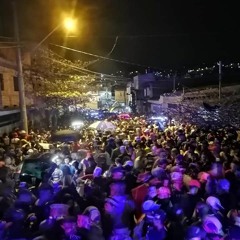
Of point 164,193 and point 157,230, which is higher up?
point 164,193

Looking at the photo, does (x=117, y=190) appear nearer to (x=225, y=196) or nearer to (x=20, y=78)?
(x=225, y=196)

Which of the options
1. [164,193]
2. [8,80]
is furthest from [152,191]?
[8,80]

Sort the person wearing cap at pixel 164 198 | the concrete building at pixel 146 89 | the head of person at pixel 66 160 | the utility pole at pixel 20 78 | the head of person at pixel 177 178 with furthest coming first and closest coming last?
1. the concrete building at pixel 146 89
2. the utility pole at pixel 20 78
3. the head of person at pixel 66 160
4. the head of person at pixel 177 178
5. the person wearing cap at pixel 164 198

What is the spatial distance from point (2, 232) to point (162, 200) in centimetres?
260

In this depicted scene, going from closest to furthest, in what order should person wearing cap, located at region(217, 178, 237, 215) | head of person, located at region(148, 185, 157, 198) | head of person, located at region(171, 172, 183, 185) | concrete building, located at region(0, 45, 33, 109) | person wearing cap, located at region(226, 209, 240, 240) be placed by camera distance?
person wearing cap, located at region(226, 209, 240, 240)
person wearing cap, located at region(217, 178, 237, 215)
head of person, located at region(148, 185, 157, 198)
head of person, located at region(171, 172, 183, 185)
concrete building, located at region(0, 45, 33, 109)

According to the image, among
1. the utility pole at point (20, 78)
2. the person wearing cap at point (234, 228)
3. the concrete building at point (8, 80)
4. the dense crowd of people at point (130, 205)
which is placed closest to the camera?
the person wearing cap at point (234, 228)

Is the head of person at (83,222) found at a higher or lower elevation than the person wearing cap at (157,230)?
higher

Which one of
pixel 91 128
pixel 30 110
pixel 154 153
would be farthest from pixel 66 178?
pixel 30 110

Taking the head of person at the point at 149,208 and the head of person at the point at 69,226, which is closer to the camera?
the head of person at the point at 69,226

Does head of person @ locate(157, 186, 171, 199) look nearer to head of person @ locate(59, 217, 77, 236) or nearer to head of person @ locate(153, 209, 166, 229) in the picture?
head of person @ locate(153, 209, 166, 229)

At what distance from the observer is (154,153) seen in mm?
11086

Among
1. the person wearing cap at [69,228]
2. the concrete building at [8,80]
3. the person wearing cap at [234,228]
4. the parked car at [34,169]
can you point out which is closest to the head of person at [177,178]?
the person wearing cap at [234,228]

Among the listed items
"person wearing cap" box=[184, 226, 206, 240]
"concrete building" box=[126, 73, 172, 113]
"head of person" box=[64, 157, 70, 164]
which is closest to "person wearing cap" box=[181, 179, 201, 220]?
"person wearing cap" box=[184, 226, 206, 240]

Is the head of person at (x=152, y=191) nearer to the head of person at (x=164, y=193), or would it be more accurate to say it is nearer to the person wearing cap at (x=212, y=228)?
the head of person at (x=164, y=193)
